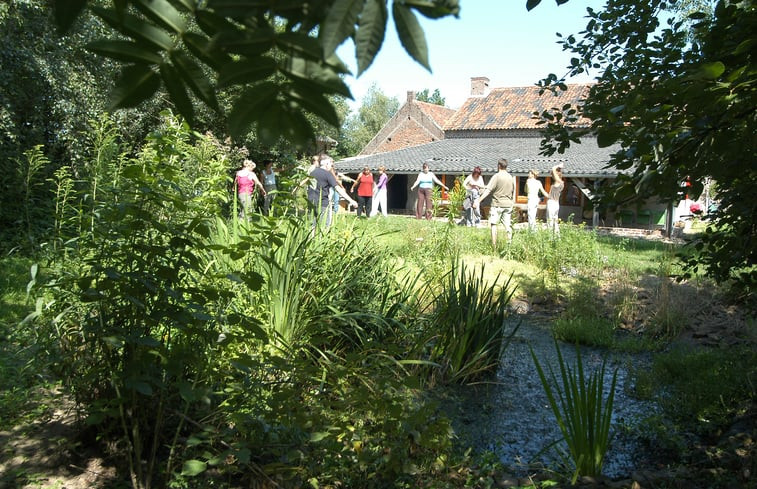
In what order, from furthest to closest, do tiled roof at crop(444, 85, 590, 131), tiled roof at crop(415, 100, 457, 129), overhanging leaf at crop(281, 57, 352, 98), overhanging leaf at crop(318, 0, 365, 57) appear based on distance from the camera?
tiled roof at crop(415, 100, 457, 129) → tiled roof at crop(444, 85, 590, 131) → overhanging leaf at crop(281, 57, 352, 98) → overhanging leaf at crop(318, 0, 365, 57)

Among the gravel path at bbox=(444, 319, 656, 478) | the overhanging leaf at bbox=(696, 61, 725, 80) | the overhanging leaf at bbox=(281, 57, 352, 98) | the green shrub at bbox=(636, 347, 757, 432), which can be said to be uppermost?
the overhanging leaf at bbox=(696, 61, 725, 80)

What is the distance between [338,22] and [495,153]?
27.0 metres

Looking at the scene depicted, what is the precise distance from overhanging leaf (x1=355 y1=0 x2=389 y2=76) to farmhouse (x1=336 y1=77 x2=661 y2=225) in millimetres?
20493

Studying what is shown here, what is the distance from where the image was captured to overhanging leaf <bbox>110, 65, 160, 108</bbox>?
4.17 ft

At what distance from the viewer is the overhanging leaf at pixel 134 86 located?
1271 millimetres

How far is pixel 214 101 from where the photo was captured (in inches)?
55.6

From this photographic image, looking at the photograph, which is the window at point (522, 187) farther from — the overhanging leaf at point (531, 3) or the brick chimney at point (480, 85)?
the overhanging leaf at point (531, 3)

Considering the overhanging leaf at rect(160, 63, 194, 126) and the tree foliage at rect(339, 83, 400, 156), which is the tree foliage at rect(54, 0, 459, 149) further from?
the tree foliage at rect(339, 83, 400, 156)

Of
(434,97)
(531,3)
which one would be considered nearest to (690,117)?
(531,3)

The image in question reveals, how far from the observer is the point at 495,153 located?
27.2m

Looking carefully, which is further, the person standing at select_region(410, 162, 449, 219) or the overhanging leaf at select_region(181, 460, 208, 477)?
the person standing at select_region(410, 162, 449, 219)

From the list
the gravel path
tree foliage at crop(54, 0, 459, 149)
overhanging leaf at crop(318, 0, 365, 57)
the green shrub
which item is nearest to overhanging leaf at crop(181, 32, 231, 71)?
tree foliage at crop(54, 0, 459, 149)

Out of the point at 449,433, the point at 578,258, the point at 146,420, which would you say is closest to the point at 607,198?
the point at 449,433

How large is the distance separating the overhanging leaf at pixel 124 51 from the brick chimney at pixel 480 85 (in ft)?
114
